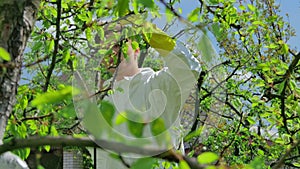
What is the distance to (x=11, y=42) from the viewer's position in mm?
1034

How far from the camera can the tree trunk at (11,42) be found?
Answer: 1023mm

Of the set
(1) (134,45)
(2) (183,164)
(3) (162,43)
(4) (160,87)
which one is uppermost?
(1) (134,45)

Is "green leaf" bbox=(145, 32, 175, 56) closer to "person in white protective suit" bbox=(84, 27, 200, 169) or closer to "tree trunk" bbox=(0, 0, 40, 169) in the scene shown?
"person in white protective suit" bbox=(84, 27, 200, 169)

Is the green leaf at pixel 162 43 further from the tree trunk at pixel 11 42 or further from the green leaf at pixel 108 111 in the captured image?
the green leaf at pixel 108 111

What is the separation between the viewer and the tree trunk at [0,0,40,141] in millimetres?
1023

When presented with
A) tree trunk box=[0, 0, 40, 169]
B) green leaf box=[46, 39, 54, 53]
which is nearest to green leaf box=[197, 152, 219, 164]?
tree trunk box=[0, 0, 40, 169]

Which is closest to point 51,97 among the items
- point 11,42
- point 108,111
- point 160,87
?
point 108,111

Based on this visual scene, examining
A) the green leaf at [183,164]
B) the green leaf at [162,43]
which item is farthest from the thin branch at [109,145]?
the green leaf at [162,43]

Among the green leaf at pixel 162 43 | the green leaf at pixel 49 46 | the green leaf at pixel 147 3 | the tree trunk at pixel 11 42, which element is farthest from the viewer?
the green leaf at pixel 49 46

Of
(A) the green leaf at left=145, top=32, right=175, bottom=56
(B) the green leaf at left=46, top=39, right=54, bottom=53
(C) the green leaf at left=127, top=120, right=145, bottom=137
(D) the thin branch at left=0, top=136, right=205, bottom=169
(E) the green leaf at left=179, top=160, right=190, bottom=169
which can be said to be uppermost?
(B) the green leaf at left=46, top=39, right=54, bottom=53

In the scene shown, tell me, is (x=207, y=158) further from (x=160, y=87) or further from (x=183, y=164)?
(x=160, y=87)

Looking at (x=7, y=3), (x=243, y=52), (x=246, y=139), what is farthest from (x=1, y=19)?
(x=243, y=52)

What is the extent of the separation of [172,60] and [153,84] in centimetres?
13

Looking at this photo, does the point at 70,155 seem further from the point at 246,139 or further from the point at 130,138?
the point at 130,138
